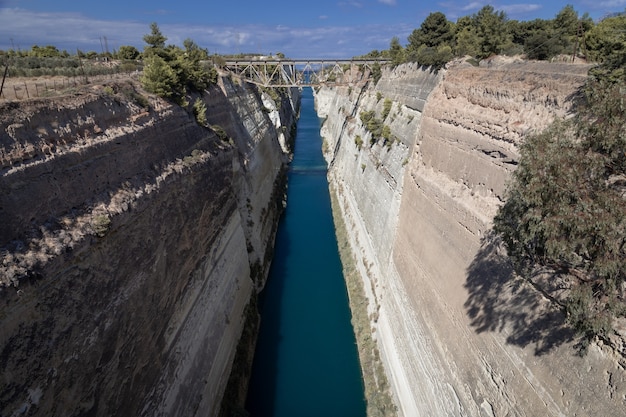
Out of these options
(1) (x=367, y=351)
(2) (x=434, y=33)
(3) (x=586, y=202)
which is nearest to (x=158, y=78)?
(1) (x=367, y=351)

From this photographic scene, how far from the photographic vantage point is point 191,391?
34.3ft

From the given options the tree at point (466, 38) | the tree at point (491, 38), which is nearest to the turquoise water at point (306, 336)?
the tree at point (466, 38)

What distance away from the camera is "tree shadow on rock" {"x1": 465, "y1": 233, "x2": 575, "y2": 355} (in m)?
6.94

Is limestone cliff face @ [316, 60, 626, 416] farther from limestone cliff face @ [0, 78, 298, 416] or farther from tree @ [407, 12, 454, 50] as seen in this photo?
tree @ [407, 12, 454, 50]

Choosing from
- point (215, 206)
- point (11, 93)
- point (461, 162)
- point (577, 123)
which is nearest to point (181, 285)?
point (215, 206)

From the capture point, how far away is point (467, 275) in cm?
990

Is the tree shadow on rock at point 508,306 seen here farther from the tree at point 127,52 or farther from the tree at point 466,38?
the tree at point 127,52

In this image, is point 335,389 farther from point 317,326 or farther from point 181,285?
point 181,285

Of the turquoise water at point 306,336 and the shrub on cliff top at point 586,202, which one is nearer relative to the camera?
the shrub on cliff top at point 586,202

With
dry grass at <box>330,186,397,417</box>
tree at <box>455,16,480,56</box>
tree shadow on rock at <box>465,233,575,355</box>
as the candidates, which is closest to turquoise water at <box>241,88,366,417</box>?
dry grass at <box>330,186,397,417</box>

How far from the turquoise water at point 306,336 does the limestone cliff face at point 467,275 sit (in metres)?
1.68

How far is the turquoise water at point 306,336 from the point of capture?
43.9 feet

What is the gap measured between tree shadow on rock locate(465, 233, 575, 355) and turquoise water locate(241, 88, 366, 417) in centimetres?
637

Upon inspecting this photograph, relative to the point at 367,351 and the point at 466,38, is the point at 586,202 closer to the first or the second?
the point at 367,351
